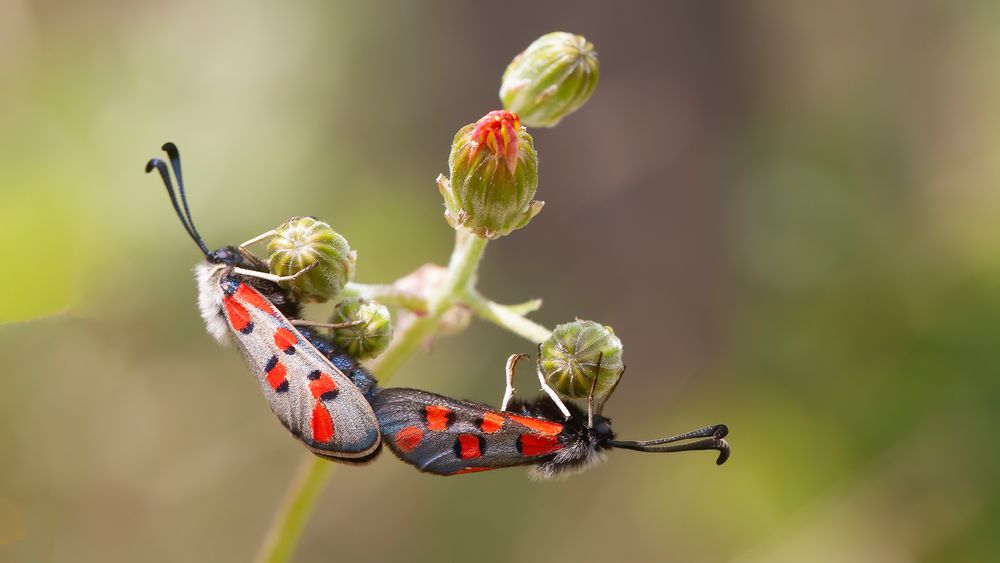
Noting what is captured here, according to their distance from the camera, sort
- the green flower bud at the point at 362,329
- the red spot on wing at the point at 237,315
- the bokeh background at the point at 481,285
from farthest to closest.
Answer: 1. the bokeh background at the point at 481,285
2. the green flower bud at the point at 362,329
3. the red spot on wing at the point at 237,315

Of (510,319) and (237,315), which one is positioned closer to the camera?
(237,315)

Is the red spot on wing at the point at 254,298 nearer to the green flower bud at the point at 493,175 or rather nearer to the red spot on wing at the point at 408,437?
the red spot on wing at the point at 408,437

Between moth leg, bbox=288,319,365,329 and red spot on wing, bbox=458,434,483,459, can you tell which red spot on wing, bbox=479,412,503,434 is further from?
moth leg, bbox=288,319,365,329

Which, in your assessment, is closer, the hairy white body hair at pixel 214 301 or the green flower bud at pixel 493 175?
the green flower bud at pixel 493 175

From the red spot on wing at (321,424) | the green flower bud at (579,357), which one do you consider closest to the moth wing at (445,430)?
the red spot on wing at (321,424)

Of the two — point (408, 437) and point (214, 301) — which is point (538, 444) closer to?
point (408, 437)

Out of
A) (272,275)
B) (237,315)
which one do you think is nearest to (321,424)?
(237,315)
